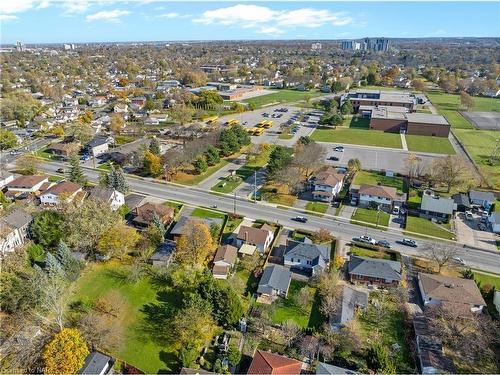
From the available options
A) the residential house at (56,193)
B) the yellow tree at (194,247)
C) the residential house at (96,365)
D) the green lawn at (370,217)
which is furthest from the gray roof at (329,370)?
the residential house at (56,193)

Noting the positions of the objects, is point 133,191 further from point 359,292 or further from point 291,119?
point 291,119

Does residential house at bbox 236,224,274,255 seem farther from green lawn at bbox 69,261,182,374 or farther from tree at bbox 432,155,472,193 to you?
tree at bbox 432,155,472,193

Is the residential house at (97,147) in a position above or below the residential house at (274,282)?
above

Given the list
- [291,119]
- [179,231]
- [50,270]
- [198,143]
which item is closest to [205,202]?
[179,231]

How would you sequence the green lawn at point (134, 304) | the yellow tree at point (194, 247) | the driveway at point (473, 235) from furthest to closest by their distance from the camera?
the driveway at point (473, 235) < the yellow tree at point (194, 247) < the green lawn at point (134, 304)

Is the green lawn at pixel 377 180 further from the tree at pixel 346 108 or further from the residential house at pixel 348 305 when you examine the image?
the tree at pixel 346 108

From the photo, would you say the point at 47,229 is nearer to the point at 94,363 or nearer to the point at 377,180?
the point at 94,363
